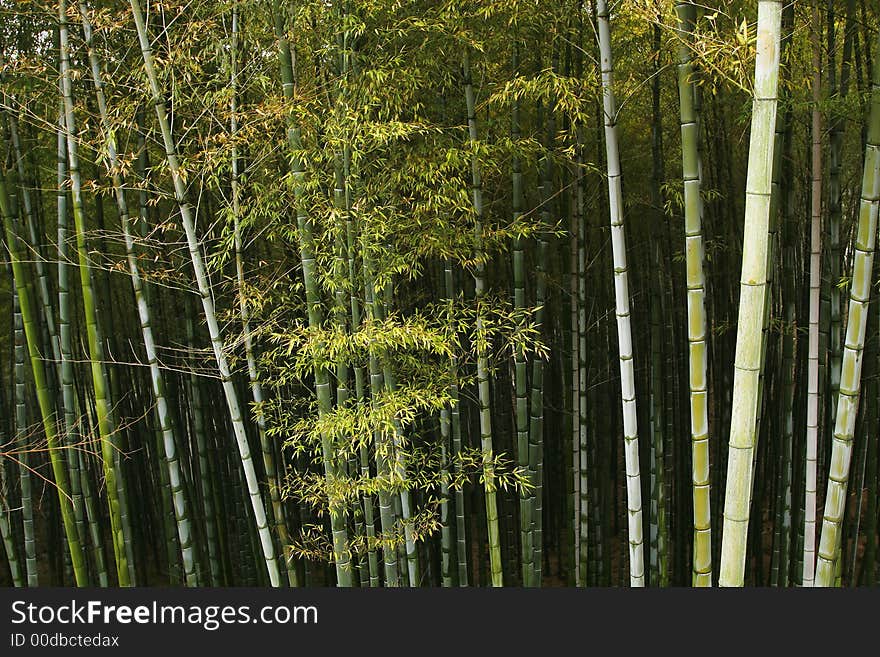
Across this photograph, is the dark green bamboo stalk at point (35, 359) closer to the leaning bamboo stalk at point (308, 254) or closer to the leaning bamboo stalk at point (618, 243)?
the leaning bamboo stalk at point (308, 254)

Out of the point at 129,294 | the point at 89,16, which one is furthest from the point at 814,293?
the point at 129,294

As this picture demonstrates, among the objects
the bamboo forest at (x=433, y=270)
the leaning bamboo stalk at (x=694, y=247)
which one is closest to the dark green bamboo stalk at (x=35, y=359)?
the bamboo forest at (x=433, y=270)

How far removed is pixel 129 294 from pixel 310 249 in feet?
12.2

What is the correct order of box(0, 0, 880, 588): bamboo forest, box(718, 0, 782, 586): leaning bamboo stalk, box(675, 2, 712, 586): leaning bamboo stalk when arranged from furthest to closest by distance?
box(0, 0, 880, 588): bamboo forest < box(675, 2, 712, 586): leaning bamboo stalk < box(718, 0, 782, 586): leaning bamboo stalk

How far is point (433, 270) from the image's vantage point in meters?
6.27

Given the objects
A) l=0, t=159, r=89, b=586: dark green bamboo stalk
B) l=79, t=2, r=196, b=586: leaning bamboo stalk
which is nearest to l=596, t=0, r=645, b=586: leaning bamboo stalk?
l=79, t=2, r=196, b=586: leaning bamboo stalk

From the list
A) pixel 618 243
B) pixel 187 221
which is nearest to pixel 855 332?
pixel 618 243

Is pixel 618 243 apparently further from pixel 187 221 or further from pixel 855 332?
pixel 187 221

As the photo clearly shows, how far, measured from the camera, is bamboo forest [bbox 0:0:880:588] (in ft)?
11.9

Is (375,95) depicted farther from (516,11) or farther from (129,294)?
(129,294)

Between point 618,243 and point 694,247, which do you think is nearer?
point 694,247

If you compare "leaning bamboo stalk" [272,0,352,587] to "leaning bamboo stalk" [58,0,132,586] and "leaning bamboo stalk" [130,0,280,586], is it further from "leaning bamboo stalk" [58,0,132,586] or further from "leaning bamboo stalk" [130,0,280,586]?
"leaning bamboo stalk" [58,0,132,586]

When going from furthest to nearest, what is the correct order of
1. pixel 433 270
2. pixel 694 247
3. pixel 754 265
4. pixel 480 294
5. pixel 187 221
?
pixel 433 270, pixel 480 294, pixel 187 221, pixel 694 247, pixel 754 265

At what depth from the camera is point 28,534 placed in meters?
5.04
